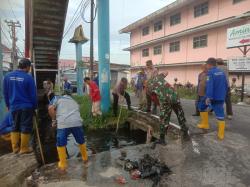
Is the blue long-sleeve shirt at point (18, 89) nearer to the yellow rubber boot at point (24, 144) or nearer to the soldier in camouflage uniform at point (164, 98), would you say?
the yellow rubber boot at point (24, 144)

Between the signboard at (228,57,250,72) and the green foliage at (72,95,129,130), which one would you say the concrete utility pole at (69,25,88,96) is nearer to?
the green foliage at (72,95,129,130)

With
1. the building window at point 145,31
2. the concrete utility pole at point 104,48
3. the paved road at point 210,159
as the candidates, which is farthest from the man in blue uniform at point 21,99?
the building window at point 145,31

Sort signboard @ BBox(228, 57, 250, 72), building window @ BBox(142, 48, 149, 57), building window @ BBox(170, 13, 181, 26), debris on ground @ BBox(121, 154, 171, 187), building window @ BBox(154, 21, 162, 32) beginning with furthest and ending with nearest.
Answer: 1. building window @ BBox(142, 48, 149, 57)
2. building window @ BBox(154, 21, 162, 32)
3. building window @ BBox(170, 13, 181, 26)
4. signboard @ BBox(228, 57, 250, 72)
5. debris on ground @ BBox(121, 154, 171, 187)

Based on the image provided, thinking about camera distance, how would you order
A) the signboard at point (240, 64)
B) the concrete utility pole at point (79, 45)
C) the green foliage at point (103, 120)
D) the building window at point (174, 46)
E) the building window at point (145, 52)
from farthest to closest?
the building window at point (145, 52) → the building window at point (174, 46) → the concrete utility pole at point (79, 45) → the signboard at point (240, 64) → the green foliage at point (103, 120)

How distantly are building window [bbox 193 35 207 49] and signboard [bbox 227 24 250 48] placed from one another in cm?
637

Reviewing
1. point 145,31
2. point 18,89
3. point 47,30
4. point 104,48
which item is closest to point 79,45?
point 47,30

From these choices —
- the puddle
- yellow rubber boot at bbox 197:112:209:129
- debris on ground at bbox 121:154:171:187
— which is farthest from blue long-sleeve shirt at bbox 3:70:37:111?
yellow rubber boot at bbox 197:112:209:129

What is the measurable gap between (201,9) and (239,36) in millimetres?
8523

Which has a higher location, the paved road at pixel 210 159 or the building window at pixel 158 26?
the building window at pixel 158 26

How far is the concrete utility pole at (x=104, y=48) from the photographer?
977 cm

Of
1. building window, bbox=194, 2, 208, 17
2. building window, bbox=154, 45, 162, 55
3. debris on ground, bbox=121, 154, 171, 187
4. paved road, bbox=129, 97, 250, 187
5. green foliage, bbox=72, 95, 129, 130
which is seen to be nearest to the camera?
paved road, bbox=129, 97, 250, 187

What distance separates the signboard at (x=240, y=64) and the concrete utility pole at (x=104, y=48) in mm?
7683

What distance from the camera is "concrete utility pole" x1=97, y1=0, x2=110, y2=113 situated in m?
9.77

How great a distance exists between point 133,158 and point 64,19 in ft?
22.6
